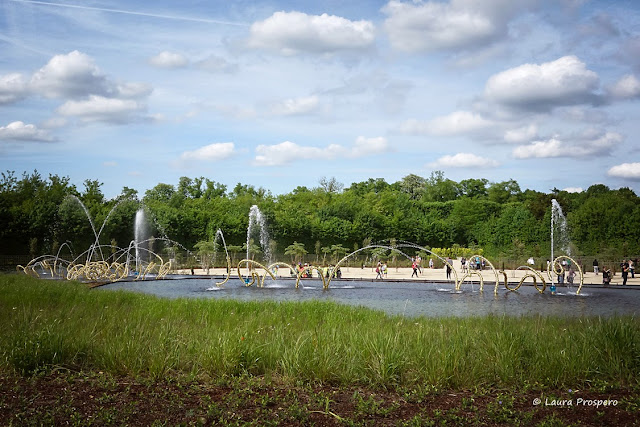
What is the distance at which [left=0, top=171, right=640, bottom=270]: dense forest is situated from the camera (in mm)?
41062

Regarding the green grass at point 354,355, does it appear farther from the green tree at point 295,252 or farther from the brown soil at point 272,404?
the green tree at point 295,252

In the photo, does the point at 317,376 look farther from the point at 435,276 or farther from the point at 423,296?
the point at 435,276

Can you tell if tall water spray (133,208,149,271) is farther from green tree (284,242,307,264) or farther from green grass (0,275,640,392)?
green grass (0,275,640,392)

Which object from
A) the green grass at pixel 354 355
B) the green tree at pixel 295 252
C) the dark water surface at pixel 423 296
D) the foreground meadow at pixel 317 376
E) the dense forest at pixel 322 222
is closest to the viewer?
the foreground meadow at pixel 317 376

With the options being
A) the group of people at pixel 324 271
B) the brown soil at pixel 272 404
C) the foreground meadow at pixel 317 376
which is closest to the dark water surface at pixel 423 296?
the group of people at pixel 324 271

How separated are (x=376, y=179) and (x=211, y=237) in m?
49.9

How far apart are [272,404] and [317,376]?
0.85 m

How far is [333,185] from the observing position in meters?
89.0

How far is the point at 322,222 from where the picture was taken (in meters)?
55.1

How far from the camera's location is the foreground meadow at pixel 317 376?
18.0ft

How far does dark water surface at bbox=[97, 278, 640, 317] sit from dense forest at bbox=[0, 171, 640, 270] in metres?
15.0

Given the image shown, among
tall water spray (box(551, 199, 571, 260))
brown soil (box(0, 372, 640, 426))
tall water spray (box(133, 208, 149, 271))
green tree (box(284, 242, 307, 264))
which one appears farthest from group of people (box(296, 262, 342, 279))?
tall water spray (box(551, 199, 571, 260))

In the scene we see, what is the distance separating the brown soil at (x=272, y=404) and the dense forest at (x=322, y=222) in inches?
1265

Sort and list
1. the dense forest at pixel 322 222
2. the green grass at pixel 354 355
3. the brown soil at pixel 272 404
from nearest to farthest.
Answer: the brown soil at pixel 272 404 < the green grass at pixel 354 355 < the dense forest at pixel 322 222
